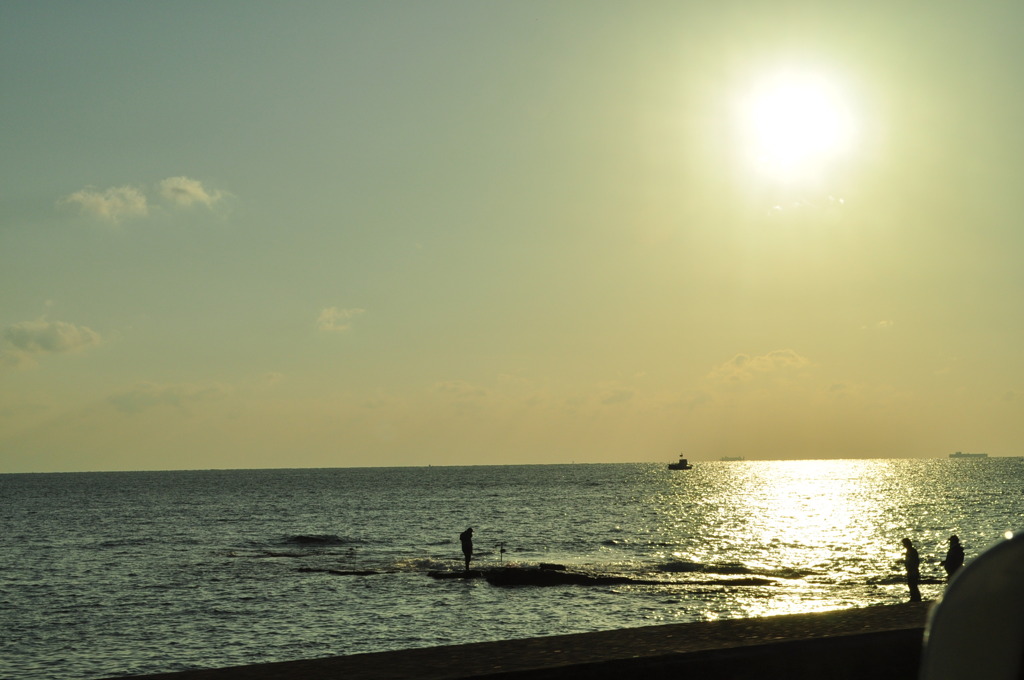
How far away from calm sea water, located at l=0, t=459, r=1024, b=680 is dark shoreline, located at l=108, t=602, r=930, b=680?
21.2 meters

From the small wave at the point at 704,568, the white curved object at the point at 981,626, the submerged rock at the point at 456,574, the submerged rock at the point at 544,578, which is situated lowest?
the small wave at the point at 704,568

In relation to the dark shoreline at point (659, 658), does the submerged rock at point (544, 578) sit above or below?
below

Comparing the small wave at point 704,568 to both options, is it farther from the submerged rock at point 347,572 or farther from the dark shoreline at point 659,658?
the dark shoreline at point 659,658

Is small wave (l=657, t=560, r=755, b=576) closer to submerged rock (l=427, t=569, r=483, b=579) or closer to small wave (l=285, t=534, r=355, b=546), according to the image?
submerged rock (l=427, t=569, r=483, b=579)

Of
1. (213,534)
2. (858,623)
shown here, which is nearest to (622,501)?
(213,534)

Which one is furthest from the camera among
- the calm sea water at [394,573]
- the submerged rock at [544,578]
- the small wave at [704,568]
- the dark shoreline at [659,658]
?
the small wave at [704,568]

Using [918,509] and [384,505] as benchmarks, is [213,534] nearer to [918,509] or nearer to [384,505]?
[384,505]

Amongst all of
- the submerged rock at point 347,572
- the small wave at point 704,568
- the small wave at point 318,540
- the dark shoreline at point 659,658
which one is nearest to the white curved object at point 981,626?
the dark shoreline at point 659,658

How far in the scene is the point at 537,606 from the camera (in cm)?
3491

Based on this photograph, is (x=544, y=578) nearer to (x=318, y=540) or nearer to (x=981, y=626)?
(x=318, y=540)

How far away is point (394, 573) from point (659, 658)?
141 feet

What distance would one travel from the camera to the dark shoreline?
5812 millimetres

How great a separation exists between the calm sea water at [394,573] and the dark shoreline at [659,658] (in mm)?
21181

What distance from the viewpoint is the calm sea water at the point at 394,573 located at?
30.0 m
